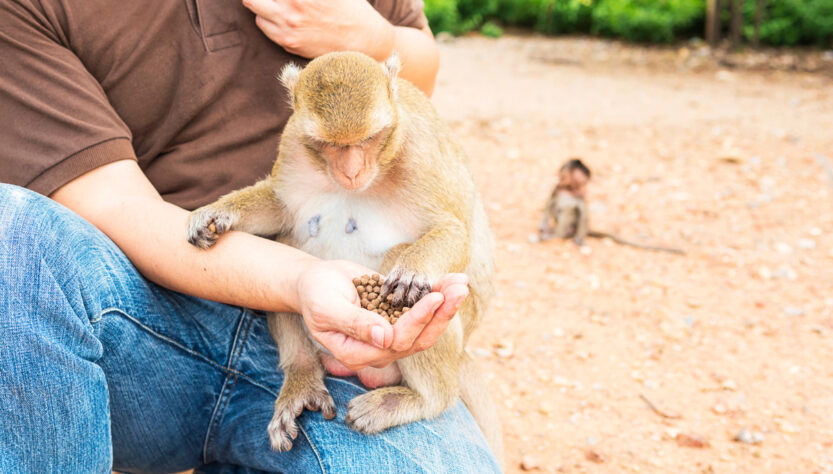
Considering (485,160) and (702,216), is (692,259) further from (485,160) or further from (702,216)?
(485,160)

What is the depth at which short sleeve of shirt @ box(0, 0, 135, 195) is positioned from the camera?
2.11 m

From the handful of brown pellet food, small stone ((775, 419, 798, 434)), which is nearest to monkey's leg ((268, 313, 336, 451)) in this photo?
the handful of brown pellet food

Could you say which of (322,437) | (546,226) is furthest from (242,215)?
(546,226)

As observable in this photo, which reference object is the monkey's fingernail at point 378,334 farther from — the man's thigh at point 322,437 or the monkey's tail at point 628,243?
the monkey's tail at point 628,243

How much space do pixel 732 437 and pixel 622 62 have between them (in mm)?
7950

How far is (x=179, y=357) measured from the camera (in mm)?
2193

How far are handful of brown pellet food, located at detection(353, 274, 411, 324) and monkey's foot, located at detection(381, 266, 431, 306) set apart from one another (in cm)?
2

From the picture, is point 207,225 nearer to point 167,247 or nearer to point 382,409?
point 167,247

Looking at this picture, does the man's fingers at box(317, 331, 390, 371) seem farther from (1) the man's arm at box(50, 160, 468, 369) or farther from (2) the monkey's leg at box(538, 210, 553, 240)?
(2) the monkey's leg at box(538, 210, 553, 240)

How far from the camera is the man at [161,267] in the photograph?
1.81 meters

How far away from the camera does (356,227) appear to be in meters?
2.38

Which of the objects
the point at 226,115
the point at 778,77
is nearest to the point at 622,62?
the point at 778,77

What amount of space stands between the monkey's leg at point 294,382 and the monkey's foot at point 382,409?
0.09 metres

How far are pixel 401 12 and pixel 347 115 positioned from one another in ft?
3.27
